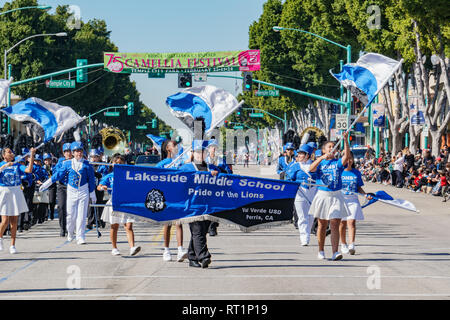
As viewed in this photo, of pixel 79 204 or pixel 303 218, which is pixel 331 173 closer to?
pixel 303 218

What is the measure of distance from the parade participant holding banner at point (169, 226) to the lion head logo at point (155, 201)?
33cm

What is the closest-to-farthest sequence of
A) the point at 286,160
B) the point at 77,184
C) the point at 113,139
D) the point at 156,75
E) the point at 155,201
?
the point at 155,201
the point at 77,184
the point at 286,160
the point at 113,139
the point at 156,75

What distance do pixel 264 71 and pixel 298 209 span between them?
55.8 meters

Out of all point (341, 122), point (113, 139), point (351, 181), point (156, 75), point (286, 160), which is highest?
point (156, 75)

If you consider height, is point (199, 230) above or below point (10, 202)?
below

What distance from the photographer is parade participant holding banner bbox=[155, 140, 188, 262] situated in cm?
1241

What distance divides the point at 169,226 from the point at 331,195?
252 centimetres

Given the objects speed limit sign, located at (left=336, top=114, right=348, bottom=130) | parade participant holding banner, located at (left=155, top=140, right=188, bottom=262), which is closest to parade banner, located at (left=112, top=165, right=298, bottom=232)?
parade participant holding banner, located at (left=155, top=140, right=188, bottom=262)

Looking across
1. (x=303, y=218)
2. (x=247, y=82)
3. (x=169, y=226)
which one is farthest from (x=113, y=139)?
(x=169, y=226)

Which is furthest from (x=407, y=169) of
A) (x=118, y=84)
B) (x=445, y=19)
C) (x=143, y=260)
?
(x=118, y=84)

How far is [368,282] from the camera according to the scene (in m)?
10.3

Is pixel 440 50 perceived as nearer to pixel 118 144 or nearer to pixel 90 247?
pixel 118 144

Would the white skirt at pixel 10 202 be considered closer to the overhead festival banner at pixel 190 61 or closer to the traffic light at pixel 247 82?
the traffic light at pixel 247 82

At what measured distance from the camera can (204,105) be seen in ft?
48.6
